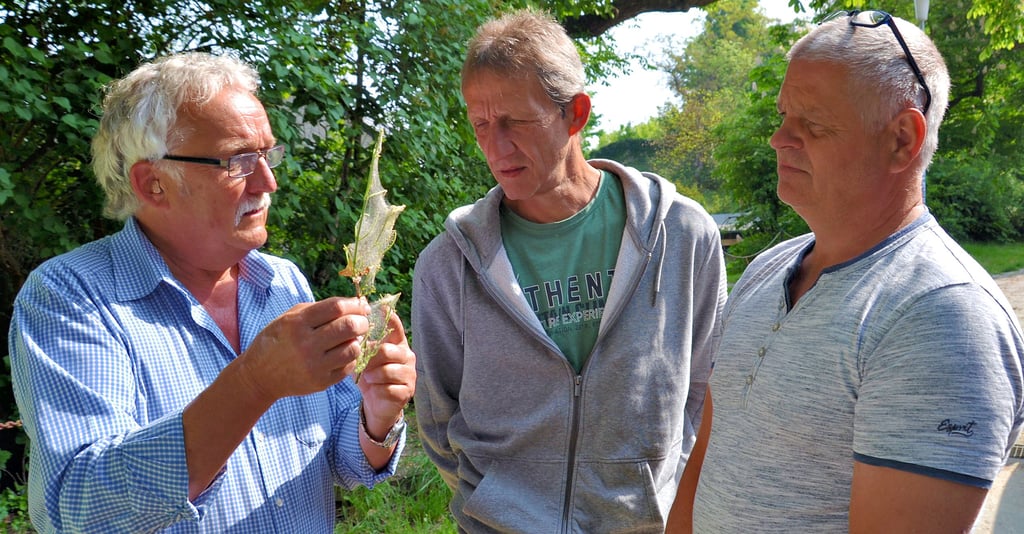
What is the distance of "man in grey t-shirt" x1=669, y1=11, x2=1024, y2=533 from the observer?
133 cm

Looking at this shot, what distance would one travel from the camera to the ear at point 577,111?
254 cm

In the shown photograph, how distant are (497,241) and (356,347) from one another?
88 centimetres

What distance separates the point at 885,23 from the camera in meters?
1.67

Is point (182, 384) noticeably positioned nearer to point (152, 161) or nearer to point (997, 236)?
point (152, 161)

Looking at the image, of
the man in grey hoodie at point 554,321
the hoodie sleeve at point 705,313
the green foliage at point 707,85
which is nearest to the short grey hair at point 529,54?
the man in grey hoodie at point 554,321

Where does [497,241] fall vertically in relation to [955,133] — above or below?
above

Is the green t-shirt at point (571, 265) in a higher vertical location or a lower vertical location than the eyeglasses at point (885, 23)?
lower

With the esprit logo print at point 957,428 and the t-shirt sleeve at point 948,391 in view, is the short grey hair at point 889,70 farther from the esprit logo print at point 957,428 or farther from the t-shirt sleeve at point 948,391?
the esprit logo print at point 957,428

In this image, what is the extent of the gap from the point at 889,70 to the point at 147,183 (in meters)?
1.72

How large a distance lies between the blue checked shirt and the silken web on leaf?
411 millimetres

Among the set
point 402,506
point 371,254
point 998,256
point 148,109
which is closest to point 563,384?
point 371,254

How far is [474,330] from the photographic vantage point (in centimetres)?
244

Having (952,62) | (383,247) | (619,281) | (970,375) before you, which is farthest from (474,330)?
(952,62)

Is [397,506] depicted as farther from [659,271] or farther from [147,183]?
[147,183]
